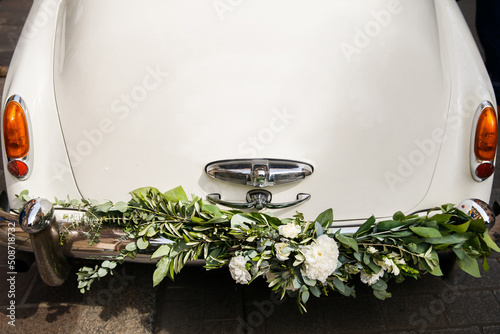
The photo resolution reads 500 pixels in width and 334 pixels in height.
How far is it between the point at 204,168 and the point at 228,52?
1.78 feet

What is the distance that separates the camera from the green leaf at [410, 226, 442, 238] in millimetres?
1931

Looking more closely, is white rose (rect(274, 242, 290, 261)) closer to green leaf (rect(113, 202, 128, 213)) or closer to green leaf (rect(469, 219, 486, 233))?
green leaf (rect(113, 202, 128, 213))

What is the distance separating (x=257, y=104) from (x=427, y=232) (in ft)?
2.81

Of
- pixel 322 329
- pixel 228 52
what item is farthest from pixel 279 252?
pixel 228 52

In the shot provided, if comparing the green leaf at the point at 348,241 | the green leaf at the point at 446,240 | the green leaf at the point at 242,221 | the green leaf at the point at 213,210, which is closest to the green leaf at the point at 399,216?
the green leaf at the point at 446,240

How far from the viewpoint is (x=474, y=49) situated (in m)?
2.60

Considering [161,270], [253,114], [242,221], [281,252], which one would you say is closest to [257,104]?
[253,114]

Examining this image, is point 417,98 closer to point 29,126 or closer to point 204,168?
point 204,168

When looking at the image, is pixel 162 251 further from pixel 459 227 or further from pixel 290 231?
pixel 459 227

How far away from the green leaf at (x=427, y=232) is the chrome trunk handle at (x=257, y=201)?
448mm

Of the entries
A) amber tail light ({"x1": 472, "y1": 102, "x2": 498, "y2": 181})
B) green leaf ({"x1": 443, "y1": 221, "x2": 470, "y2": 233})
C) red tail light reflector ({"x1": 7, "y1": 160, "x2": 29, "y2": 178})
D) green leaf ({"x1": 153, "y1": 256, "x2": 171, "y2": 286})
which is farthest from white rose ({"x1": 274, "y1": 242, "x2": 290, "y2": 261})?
red tail light reflector ({"x1": 7, "y1": 160, "x2": 29, "y2": 178})

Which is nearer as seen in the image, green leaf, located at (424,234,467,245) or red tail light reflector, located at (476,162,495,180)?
green leaf, located at (424,234,467,245)

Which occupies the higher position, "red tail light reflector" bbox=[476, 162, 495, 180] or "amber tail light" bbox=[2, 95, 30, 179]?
"amber tail light" bbox=[2, 95, 30, 179]

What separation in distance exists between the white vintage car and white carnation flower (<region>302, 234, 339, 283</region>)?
268 mm
